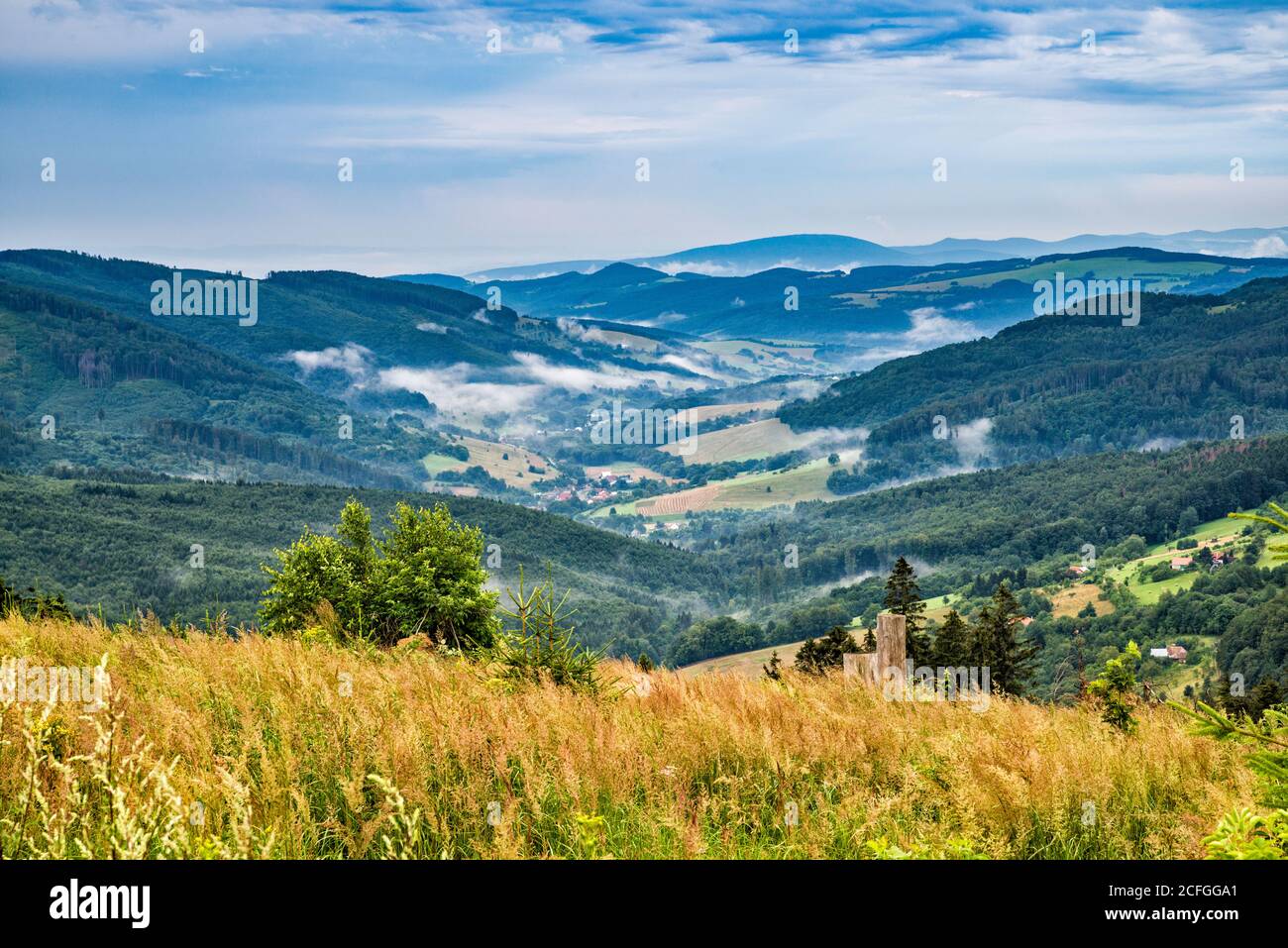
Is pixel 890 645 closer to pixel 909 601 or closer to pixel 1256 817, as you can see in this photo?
pixel 1256 817

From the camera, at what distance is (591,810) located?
5547 millimetres

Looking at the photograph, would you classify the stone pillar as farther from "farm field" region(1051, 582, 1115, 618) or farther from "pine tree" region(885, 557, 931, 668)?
"farm field" region(1051, 582, 1115, 618)

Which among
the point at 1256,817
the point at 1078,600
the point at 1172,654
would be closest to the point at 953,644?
the point at 1256,817

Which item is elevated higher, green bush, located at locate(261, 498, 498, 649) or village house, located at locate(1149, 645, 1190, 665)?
green bush, located at locate(261, 498, 498, 649)

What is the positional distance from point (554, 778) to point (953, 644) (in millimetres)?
25383

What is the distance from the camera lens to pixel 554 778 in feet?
18.9

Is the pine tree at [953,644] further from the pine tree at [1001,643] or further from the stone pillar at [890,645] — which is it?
the stone pillar at [890,645]

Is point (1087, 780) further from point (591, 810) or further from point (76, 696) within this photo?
point (76, 696)

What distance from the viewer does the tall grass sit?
16.4 feet

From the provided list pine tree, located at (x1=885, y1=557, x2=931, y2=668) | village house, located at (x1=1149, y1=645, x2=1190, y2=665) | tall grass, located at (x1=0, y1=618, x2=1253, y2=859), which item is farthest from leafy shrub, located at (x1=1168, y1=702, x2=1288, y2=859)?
village house, located at (x1=1149, y1=645, x2=1190, y2=665)

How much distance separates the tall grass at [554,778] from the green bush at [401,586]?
6.63 meters

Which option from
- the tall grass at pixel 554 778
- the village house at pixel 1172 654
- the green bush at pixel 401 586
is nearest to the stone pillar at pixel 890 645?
the tall grass at pixel 554 778

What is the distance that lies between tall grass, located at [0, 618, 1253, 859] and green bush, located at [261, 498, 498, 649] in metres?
6.63

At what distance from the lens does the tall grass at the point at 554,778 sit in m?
5.01
